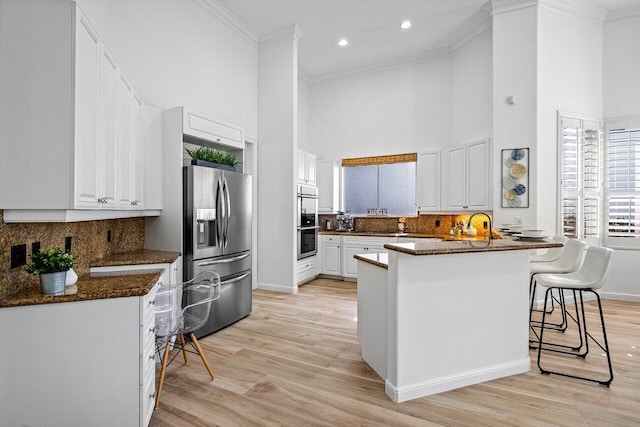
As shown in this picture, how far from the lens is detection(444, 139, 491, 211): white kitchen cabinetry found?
4.52 metres

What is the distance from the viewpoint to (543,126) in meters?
4.14

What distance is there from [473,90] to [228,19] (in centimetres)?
376

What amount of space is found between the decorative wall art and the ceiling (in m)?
2.04

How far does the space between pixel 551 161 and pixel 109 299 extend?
500 cm

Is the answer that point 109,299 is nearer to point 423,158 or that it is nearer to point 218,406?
point 218,406

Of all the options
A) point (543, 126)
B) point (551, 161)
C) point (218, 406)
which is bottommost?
point (218, 406)

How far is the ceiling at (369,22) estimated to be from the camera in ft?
14.0

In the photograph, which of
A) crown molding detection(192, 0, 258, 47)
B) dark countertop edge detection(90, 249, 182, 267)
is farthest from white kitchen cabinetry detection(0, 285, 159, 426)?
crown molding detection(192, 0, 258, 47)

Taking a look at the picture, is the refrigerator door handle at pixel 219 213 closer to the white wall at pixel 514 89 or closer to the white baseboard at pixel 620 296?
the white wall at pixel 514 89

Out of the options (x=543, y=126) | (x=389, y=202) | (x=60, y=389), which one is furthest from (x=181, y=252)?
(x=543, y=126)

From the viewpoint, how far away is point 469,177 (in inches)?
187

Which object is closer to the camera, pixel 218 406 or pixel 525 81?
pixel 218 406

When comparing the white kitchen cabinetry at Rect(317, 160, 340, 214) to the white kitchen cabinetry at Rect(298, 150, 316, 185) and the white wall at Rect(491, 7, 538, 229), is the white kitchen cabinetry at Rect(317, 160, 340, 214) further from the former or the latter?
the white wall at Rect(491, 7, 538, 229)

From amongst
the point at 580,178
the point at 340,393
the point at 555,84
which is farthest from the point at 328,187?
the point at 340,393
